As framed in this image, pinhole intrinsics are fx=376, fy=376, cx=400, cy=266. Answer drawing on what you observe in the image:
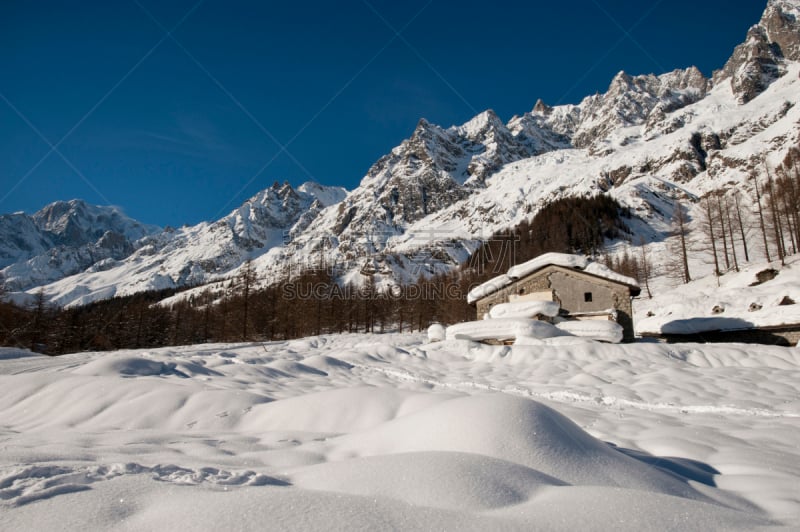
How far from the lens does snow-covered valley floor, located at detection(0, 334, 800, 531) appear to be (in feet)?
5.96

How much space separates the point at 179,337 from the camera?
52.2 metres

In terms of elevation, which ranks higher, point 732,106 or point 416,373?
point 732,106

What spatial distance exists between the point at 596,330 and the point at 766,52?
18394cm

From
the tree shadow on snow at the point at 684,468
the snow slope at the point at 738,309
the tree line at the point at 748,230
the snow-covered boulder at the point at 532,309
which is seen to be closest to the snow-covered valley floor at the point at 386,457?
the tree shadow on snow at the point at 684,468

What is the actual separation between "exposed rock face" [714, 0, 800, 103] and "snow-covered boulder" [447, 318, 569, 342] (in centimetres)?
16227

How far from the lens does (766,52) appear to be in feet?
436

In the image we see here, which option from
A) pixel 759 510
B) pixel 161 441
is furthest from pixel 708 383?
pixel 161 441

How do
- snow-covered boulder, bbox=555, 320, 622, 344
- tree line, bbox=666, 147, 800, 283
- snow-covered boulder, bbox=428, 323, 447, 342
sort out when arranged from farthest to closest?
tree line, bbox=666, 147, 800, 283
snow-covered boulder, bbox=428, 323, 447, 342
snow-covered boulder, bbox=555, 320, 622, 344

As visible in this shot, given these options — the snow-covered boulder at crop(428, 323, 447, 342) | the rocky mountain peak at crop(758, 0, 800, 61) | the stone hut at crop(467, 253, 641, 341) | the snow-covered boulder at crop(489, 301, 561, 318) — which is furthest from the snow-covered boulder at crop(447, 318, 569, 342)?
the rocky mountain peak at crop(758, 0, 800, 61)

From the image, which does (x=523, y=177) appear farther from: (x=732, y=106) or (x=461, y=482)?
(x=461, y=482)

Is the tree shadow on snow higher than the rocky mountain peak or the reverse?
the reverse

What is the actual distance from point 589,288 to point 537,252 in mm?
46863

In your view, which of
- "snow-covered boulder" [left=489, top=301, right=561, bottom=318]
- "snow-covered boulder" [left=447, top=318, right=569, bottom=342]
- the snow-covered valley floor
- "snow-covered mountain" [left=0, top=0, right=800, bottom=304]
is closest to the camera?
the snow-covered valley floor

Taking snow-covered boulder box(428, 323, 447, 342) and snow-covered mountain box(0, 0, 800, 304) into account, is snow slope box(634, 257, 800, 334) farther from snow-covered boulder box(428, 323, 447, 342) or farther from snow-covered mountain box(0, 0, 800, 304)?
snow-covered mountain box(0, 0, 800, 304)
